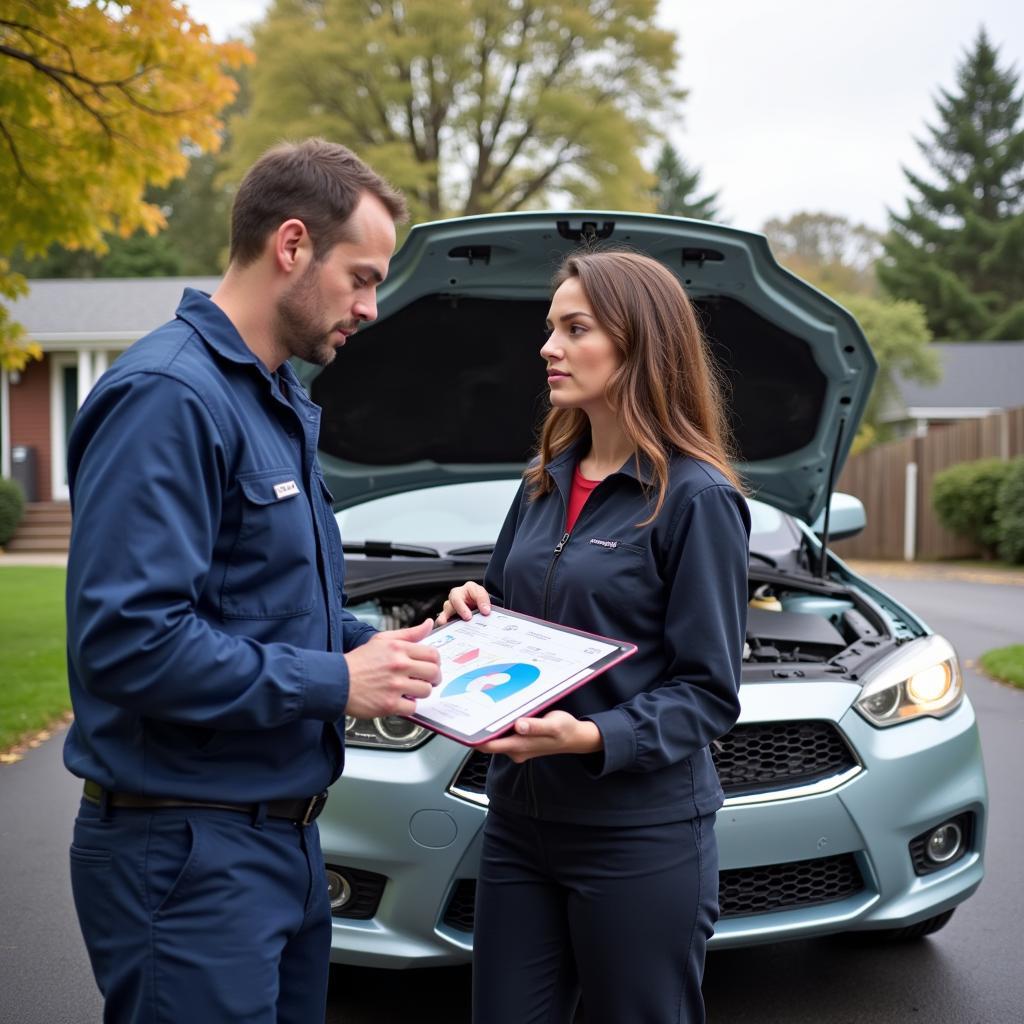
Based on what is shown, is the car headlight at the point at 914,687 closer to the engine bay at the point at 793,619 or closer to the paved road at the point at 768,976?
the engine bay at the point at 793,619

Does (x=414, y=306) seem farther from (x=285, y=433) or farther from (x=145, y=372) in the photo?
(x=145, y=372)

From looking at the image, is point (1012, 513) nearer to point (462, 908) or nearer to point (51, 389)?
point (462, 908)

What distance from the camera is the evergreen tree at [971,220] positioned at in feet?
138

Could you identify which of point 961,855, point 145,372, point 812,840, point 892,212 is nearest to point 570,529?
point 145,372

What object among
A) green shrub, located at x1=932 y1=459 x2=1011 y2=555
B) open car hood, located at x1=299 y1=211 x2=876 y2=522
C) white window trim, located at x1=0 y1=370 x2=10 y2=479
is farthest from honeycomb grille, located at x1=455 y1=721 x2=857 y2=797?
white window trim, located at x1=0 y1=370 x2=10 y2=479

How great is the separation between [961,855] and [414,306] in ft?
8.17

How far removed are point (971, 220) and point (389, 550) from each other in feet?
146

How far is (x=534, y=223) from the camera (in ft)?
11.0

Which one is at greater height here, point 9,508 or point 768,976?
point 9,508

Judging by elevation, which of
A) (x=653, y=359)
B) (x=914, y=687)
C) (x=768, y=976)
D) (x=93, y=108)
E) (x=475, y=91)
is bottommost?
(x=768, y=976)

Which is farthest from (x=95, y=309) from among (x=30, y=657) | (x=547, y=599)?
(x=547, y=599)

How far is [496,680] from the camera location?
6.55 feet

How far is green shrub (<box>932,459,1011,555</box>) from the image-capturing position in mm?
19156

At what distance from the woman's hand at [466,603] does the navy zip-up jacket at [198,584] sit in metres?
0.42
